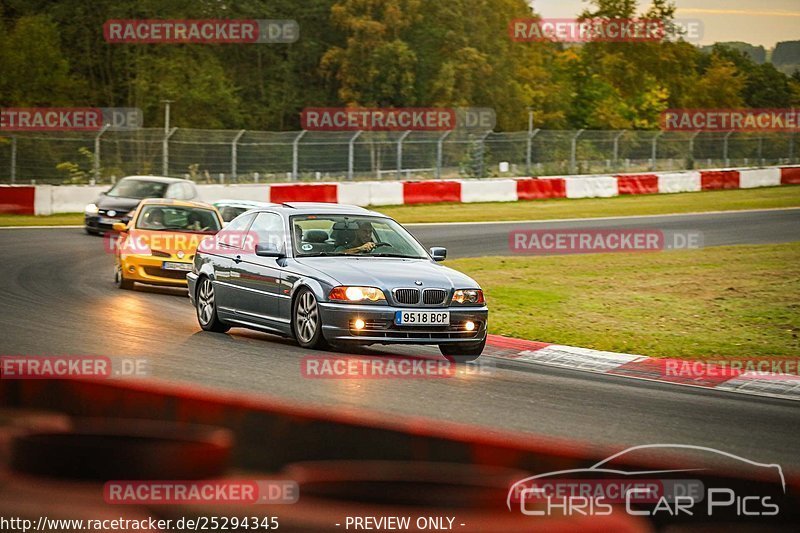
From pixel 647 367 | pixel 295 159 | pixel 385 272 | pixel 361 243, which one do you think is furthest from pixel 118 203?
pixel 647 367

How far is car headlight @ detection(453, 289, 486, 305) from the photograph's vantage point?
11690mm

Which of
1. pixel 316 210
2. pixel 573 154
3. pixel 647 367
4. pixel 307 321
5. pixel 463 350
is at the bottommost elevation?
pixel 647 367

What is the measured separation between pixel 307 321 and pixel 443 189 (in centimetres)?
2678

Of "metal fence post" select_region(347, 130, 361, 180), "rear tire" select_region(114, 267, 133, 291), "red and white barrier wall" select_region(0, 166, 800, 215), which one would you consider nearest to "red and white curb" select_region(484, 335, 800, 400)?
"rear tire" select_region(114, 267, 133, 291)

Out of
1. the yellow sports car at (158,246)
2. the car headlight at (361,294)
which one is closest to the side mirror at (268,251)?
the car headlight at (361,294)

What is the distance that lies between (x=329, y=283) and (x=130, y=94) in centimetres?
6093

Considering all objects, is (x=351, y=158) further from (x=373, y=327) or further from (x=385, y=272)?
(x=373, y=327)

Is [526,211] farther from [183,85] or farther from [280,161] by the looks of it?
[183,85]

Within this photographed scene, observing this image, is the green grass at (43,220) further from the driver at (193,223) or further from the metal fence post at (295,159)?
the driver at (193,223)

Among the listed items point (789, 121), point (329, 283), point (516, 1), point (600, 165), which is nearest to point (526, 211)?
point (600, 165)

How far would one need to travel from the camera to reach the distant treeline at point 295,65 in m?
→ 67.4

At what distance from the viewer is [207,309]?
44.7ft

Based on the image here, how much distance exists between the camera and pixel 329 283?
457 inches

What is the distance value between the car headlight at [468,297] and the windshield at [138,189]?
54.7ft
